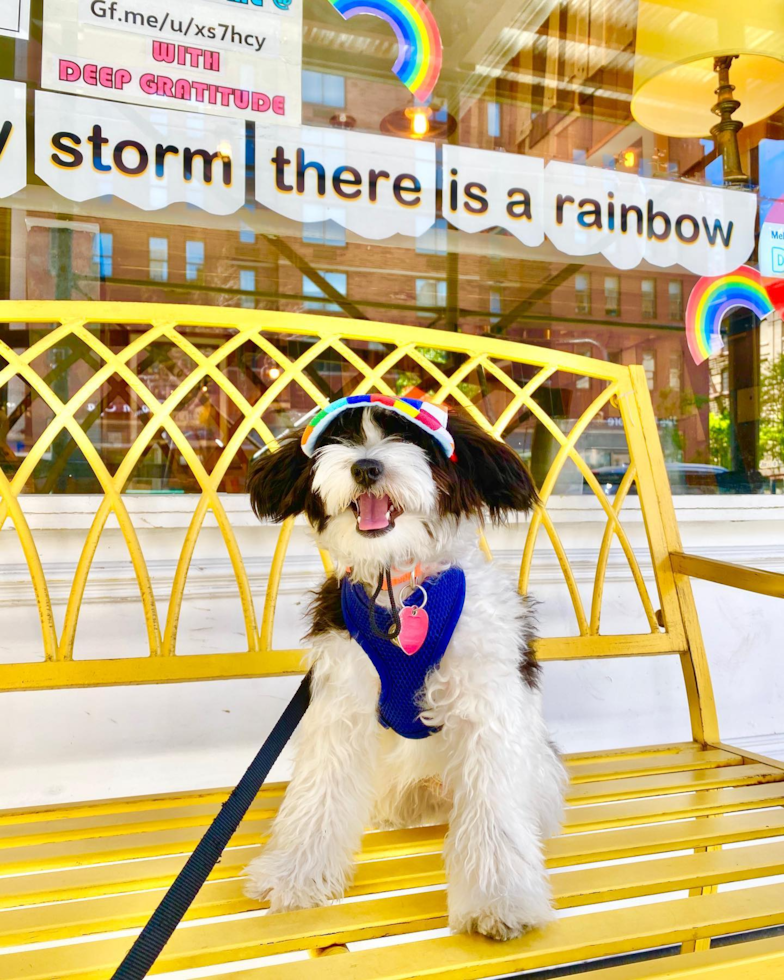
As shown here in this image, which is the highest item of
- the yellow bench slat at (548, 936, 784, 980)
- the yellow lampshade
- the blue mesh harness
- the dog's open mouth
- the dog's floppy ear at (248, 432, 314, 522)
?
the yellow lampshade

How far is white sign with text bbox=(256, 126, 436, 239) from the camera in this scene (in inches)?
89.4

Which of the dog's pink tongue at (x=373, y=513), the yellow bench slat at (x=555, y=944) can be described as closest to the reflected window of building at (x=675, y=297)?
the dog's pink tongue at (x=373, y=513)

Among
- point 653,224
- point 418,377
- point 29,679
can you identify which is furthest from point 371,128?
point 29,679

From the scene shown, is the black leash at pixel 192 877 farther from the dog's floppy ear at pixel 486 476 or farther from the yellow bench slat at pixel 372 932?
the dog's floppy ear at pixel 486 476

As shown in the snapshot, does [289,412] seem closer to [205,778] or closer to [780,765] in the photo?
[205,778]

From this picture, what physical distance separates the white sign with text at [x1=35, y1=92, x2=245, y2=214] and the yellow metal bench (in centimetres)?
69

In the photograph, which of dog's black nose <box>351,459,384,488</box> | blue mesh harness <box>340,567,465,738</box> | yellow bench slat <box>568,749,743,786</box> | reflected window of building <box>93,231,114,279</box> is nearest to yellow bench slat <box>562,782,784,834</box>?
yellow bench slat <box>568,749,743,786</box>

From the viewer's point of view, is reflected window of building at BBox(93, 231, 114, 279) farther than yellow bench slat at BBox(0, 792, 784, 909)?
Yes

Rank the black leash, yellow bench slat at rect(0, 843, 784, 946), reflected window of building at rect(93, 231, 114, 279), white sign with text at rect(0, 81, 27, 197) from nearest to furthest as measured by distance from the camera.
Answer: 1. the black leash
2. yellow bench slat at rect(0, 843, 784, 946)
3. white sign with text at rect(0, 81, 27, 197)
4. reflected window of building at rect(93, 231, 114, 279)

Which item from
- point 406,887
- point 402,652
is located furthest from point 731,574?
point 406,887

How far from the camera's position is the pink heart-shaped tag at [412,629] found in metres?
1.17

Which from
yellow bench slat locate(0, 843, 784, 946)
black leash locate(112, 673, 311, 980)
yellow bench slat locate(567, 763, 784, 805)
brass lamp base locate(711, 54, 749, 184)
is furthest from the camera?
brass lamp base locate(711, 54, 749, 184)

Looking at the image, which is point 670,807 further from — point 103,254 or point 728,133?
point 728,133

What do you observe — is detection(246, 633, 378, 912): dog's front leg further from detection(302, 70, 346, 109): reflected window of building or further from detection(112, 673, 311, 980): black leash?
detection(302, 70, 346, 109): reflected window of building
